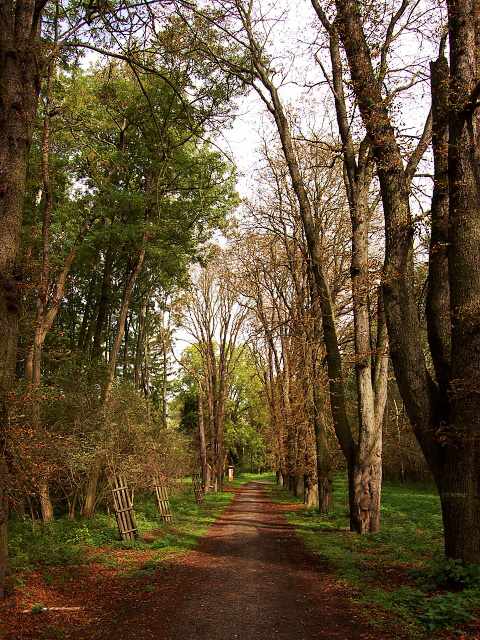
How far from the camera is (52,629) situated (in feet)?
18.0

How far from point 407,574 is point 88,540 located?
6.76 meters

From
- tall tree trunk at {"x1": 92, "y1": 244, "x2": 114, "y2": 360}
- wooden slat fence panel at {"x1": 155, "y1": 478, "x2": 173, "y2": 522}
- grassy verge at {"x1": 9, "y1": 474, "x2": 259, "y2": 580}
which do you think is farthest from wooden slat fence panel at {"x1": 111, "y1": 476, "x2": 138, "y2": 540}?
tall tree trunk at {"x1": 92, "y1": 244, "x2": 114, "y2": 360}

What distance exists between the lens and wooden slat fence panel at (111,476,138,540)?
1142 centimetres

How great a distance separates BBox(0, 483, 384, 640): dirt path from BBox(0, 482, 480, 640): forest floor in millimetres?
13

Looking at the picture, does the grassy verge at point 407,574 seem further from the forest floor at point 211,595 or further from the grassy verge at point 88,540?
the grassy verge at point 88,540

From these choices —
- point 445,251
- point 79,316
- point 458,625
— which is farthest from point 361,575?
point 79,316

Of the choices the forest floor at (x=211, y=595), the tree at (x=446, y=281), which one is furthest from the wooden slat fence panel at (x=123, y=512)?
the tree at (x=446, y=281)

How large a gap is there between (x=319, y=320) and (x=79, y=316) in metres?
13.5

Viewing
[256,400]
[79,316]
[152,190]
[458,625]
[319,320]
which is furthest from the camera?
[256,400]

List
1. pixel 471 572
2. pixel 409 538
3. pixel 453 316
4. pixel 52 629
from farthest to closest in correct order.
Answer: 1. pixel 409 538
2. pixel 453 316
3. pixel 471 572
4. pixel 52 629

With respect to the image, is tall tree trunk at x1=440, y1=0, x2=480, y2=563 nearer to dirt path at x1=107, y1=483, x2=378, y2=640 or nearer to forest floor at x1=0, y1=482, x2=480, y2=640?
forest floor at x1=0, y1=482, x2=480, y2=640

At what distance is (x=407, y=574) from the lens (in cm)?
738

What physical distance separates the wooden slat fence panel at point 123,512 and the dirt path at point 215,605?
6.47 feet

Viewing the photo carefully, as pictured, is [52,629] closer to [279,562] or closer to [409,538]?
[279,562]
